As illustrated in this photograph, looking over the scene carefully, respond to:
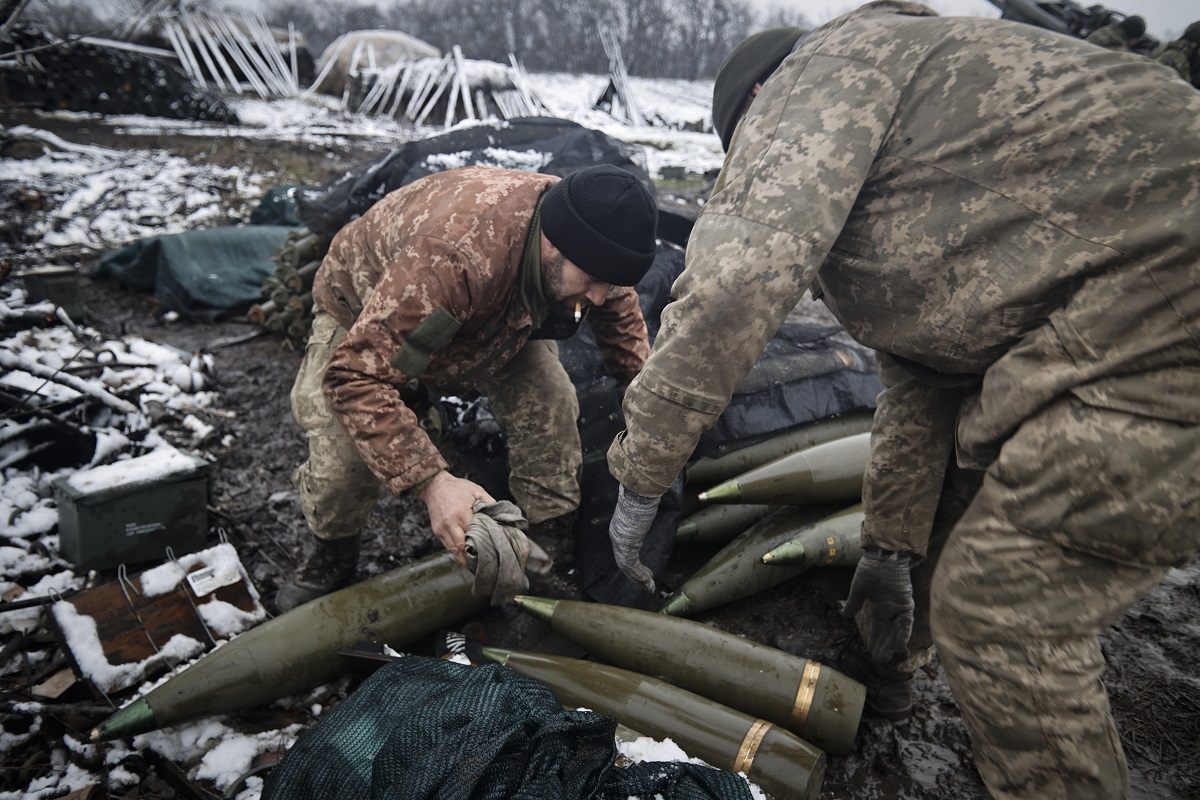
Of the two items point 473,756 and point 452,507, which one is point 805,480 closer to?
point 452,507

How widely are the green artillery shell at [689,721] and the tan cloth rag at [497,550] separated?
0.45 m

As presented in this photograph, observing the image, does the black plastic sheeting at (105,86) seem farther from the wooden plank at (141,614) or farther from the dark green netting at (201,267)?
the wooden plank at (141,614)

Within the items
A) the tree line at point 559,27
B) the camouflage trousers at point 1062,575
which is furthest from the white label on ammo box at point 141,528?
the tree line at point 559,27

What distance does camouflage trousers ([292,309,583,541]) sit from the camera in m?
2.79

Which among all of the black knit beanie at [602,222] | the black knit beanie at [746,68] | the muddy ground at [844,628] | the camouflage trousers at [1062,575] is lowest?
the muddy ground at [844,628]

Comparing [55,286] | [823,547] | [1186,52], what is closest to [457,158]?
[55,286]

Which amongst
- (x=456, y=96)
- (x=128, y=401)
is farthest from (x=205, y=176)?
(x=456, y=96)

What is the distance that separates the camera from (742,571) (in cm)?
282

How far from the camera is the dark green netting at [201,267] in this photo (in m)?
5.80

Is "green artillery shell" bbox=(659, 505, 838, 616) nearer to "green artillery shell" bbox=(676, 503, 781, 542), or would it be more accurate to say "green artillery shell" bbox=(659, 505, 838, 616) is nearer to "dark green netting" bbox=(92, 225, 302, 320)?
"green artillery shell" bbox=(676, 503, 781, 542)

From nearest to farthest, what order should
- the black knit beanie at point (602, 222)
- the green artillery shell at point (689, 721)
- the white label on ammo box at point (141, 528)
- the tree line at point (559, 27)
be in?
the green artillery shell at point (689, 721)
the black knit beanie at point (602, 222)
the white label on ammo box at point (141, 528)
the tree line at point (559, 27)

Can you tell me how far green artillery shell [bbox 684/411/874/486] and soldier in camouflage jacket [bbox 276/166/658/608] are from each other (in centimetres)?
58

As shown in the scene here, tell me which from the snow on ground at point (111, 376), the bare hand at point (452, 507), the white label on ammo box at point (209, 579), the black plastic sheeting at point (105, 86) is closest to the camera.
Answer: the bare hand at point (452, 507)

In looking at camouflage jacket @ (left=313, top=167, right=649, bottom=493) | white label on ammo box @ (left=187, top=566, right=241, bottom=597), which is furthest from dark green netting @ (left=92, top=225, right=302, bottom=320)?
white label on ammo box @ (left=187, top=566, right=241, bottom=597)
